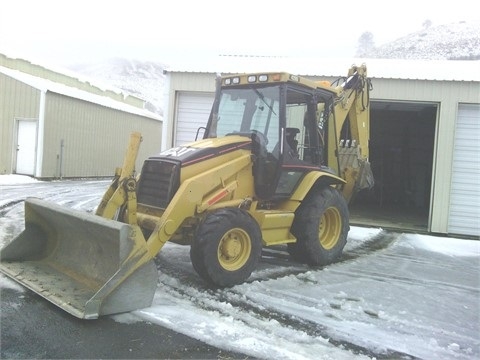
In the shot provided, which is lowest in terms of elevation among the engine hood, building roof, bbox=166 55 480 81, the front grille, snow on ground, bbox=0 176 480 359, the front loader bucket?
snow on ground, bbox=0 176 480 359

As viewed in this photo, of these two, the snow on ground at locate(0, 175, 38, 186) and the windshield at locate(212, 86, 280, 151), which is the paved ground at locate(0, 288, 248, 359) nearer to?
the windshield at locate(212, 86, 280, 151)

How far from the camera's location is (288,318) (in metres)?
4.92

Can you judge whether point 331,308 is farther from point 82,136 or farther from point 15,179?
point 82,136

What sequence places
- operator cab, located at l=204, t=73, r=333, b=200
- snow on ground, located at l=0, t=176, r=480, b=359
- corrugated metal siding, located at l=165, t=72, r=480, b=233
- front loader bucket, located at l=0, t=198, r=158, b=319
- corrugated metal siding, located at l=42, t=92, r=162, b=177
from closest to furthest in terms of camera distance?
snow on ground, located at l=0, t=176, r=480, b=359 < front loader bucket, located at l=0, t=198, r=158, b=319 < operator cab, located at l=204, t=73, r=333, b=200 < corrugated metal siding, located at l=165, t=72, r=480, b=233 < corrugated metal siding, located at l=42, t=92, r=162, b=177

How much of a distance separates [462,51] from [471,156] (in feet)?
250

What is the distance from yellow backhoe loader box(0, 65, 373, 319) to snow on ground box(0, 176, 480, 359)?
1.13 ft

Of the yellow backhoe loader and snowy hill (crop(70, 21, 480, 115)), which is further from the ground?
snowy hill (crop(70, 21, 480, 115))

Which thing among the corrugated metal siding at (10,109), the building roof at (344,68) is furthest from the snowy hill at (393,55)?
the building roof at (344,68)

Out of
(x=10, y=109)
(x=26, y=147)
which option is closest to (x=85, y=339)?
(x=26, y=147)

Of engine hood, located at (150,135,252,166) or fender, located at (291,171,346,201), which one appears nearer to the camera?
engine hood, located at (150,135,252,166)

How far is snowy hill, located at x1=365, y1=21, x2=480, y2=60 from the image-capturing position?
78.7m

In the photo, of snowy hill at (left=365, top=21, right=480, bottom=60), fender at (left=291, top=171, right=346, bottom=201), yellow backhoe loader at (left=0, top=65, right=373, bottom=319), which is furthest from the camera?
snowy hill at (left=365, top=21, right=480, bottom=60)

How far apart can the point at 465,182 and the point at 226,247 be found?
7.89 m

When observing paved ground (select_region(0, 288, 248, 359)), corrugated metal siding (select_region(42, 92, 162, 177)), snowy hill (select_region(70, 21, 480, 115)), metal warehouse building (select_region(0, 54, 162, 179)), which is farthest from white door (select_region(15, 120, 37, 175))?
snowy hill (select_region(70, 21, 480, 115))
